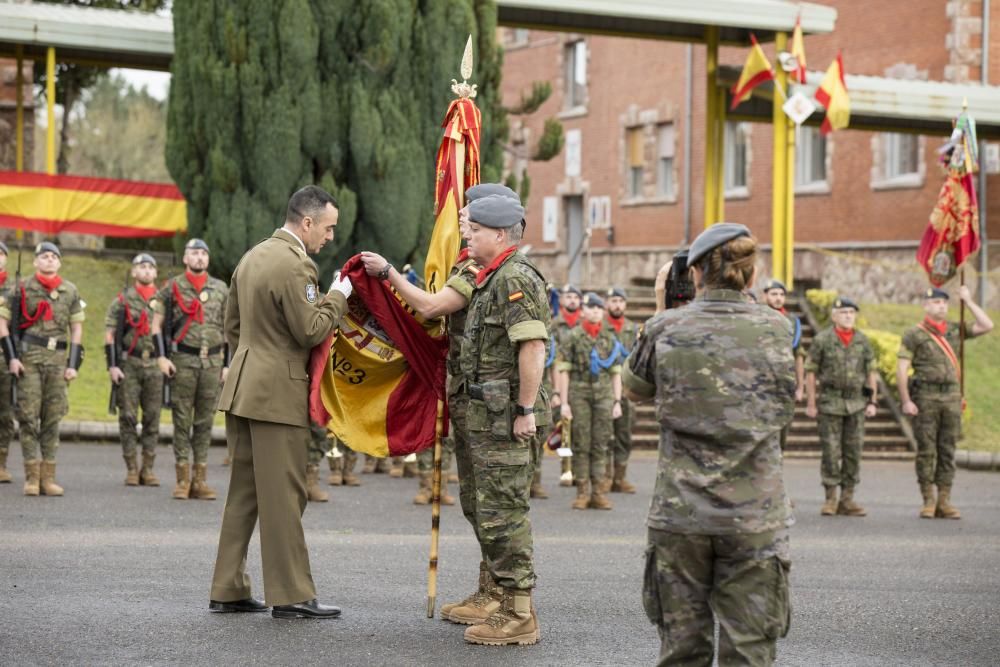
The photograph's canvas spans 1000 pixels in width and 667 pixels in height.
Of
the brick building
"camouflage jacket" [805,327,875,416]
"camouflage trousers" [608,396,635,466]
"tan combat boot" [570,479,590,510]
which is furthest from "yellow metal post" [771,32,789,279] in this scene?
"tan combat boot" [570,479,590,510]

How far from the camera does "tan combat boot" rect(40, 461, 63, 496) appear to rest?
1363 cm

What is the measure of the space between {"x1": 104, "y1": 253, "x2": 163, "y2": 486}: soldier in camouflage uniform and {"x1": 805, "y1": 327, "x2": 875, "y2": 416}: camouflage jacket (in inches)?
251

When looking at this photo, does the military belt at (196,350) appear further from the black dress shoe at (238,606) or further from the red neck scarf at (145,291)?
the black dress shoe at (238,606)

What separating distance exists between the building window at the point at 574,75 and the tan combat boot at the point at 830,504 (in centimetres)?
3056

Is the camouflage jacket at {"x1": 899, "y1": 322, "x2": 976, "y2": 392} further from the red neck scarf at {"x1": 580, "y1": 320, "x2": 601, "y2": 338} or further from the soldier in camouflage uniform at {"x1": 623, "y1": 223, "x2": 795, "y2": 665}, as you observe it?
the soldier in camouflage uniform at {"x1": 623, "y1": 223, "x2": 795, "y2": 665}

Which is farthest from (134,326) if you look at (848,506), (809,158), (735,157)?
(735,157)

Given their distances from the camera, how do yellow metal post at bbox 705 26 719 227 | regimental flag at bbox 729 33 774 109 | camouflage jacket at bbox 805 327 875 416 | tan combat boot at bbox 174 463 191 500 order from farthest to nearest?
yellow metal post at bbox 705 26 719 227, regimental flag at bbox 729 33 774 109, camouflage jacket at bbox 805 327 875 416, tan combat boot at bbox 174 463 191 500

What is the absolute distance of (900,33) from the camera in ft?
108

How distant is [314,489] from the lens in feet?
46.5

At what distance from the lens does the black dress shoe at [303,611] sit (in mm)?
8016

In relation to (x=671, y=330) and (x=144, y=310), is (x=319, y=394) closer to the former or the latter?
(x=671, y=330)

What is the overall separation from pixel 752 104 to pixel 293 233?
76.1 feet

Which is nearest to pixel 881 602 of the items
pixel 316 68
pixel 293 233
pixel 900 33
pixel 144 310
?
pixel 293 233

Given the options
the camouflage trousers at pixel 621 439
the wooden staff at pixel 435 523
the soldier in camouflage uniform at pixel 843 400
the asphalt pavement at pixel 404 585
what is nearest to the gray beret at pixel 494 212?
the wooden staff at pixel 435 523
